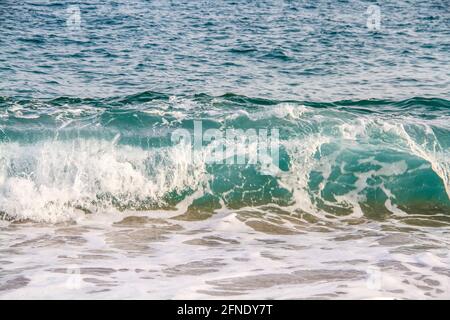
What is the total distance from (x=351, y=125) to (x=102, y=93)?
4814 millimetres

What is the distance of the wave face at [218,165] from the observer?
9203 mm

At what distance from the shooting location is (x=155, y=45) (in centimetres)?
1644

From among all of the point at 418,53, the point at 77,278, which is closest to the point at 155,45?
the point at 418,53

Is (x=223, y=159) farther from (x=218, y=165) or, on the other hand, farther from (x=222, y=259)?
(x=222, y=259)

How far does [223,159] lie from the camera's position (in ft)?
33.5

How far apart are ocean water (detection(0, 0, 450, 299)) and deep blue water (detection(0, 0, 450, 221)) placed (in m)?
0.04

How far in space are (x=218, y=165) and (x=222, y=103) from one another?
248 centimetres

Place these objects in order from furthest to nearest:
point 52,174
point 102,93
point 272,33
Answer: point 272,33, point 102,93, point 52,174
